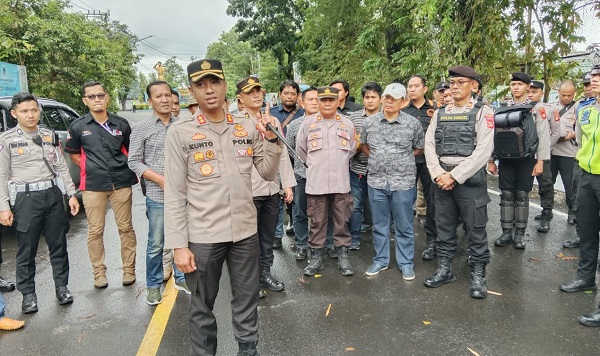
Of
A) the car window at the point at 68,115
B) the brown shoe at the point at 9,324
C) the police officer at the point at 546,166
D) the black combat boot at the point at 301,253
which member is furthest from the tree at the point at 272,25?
the brown shoe at the point at 9,324

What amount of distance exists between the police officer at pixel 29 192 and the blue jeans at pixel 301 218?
2.34 m

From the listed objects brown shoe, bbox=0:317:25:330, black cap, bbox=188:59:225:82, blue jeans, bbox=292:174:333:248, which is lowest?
brown shoe, bbox=0:317:25:330

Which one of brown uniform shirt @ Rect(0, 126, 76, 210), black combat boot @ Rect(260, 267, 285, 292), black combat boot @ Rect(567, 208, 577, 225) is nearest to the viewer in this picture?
brown uniform shirt @ Rect(0, 126, 76, 210)

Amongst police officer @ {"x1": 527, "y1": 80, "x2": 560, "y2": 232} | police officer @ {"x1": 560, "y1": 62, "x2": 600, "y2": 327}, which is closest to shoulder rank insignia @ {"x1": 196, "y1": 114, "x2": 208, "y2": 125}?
police officer @ {"x1": 560, "y1": 62, "x2": 600, "y2": 327}

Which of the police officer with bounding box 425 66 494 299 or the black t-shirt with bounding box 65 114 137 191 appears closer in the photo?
the police officer with bounding box 425 66 494 299

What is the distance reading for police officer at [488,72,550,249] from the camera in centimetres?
480

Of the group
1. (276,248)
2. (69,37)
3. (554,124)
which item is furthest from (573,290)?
(69,37)

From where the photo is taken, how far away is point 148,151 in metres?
3.96

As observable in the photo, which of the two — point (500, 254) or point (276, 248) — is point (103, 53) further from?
point (500, 254)

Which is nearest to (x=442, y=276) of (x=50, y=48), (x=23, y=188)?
(x=23, y=188)

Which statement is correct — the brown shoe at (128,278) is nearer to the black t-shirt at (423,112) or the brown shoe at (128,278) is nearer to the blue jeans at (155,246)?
the blue jeans at (155,246)

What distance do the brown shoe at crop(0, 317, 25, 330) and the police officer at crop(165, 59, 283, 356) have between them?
1.78 m

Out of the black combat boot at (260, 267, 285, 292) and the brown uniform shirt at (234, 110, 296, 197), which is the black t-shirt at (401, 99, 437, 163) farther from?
the black combat boot at (260, 267, 285, 292)

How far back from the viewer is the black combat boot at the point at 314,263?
14.5 ft
